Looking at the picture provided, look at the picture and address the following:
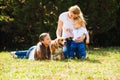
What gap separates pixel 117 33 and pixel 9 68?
1044cm

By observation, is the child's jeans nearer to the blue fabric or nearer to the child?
the child

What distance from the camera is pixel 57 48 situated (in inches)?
468

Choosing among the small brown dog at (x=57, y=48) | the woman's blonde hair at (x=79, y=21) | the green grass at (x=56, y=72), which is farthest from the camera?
the woman's blonde hair at (x=79, y=21)

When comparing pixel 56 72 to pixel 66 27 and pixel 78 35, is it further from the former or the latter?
pixel 66 27

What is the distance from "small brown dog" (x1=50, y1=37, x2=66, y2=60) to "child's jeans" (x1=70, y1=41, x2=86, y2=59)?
0.48 metres

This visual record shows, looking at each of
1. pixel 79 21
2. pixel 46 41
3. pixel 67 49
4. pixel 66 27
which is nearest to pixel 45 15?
pixel 66 27

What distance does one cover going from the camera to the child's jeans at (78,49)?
12.2 metres

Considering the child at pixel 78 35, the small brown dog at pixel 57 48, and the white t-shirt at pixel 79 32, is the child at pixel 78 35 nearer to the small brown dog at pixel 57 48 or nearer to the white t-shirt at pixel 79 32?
the white t-shirt at pixel 79 32

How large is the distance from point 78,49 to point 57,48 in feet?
2.38

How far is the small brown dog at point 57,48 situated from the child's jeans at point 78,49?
485mm

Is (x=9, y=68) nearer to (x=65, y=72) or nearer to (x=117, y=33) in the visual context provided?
(x=65, y=72)

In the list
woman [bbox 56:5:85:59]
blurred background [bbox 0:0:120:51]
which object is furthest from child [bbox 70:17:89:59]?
blurred background [bbox 0:0:120:51]

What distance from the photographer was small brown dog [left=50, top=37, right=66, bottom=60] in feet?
38.7

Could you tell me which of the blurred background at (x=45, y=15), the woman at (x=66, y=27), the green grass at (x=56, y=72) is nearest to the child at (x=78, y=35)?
the woman at (x=66, y=27)
